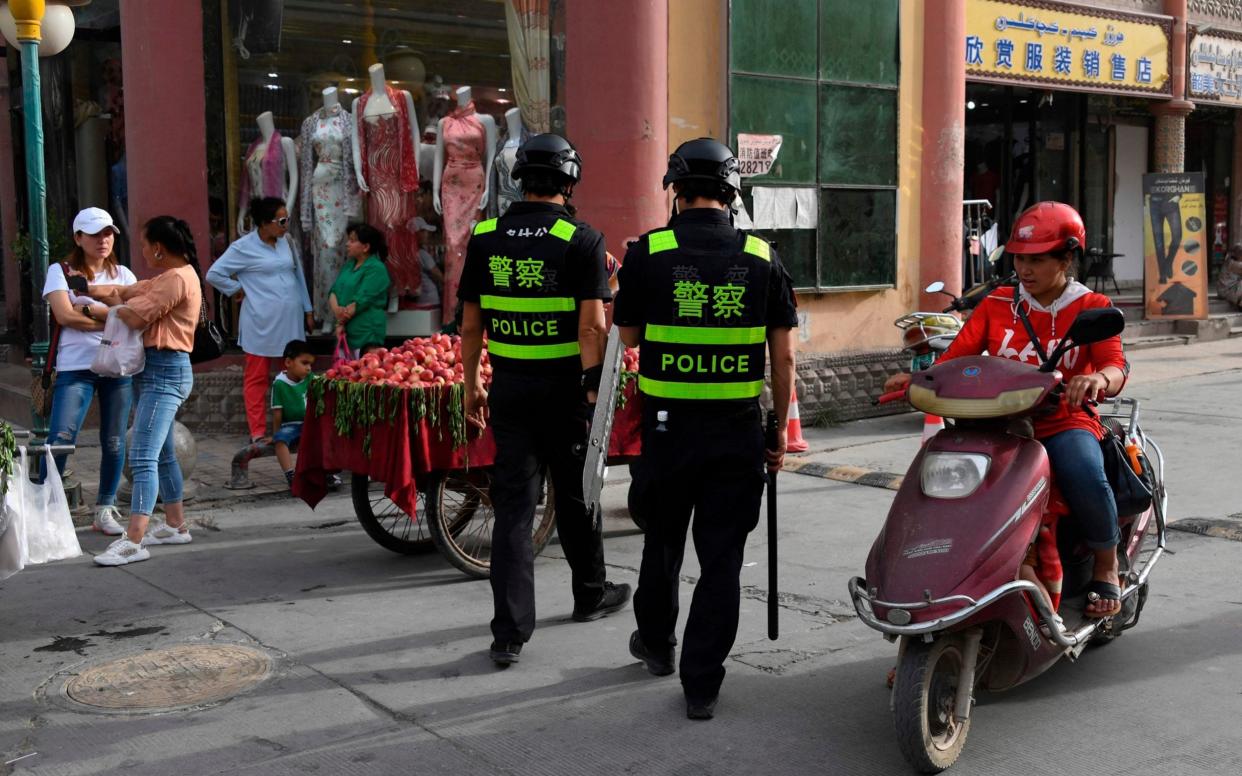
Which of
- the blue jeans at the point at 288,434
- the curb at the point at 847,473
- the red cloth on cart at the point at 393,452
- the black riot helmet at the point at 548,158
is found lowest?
the curb at the point at 847,473

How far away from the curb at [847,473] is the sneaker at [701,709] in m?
4.23

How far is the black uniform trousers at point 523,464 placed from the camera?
514 cm

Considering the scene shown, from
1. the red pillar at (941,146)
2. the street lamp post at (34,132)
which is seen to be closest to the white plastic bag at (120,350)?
the street lamp post at (34,132)

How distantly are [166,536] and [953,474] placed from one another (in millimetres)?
4787

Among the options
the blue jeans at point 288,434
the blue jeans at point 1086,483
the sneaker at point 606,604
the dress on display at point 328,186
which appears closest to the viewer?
the blue jeans at point 1086,483

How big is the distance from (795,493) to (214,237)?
550 cm

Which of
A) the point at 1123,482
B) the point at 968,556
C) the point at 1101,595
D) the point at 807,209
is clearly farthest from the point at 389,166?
the point at 968,556

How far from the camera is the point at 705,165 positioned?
457 centimetres

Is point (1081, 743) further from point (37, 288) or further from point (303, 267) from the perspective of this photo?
point (303, 267)

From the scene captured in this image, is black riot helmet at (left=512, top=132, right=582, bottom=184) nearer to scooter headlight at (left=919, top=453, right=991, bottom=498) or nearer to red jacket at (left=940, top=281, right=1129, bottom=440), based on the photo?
red jacket at (left=940, top=281, right=1129, bottom=440)

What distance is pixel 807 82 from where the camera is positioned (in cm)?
1140

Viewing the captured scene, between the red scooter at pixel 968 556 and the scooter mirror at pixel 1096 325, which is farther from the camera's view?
the scooter mirror at pixel 1096 325

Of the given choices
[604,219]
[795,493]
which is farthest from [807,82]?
[795,493]

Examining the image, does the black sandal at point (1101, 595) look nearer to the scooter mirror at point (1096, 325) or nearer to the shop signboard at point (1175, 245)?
the scooter mirror at point (1096, 325)
